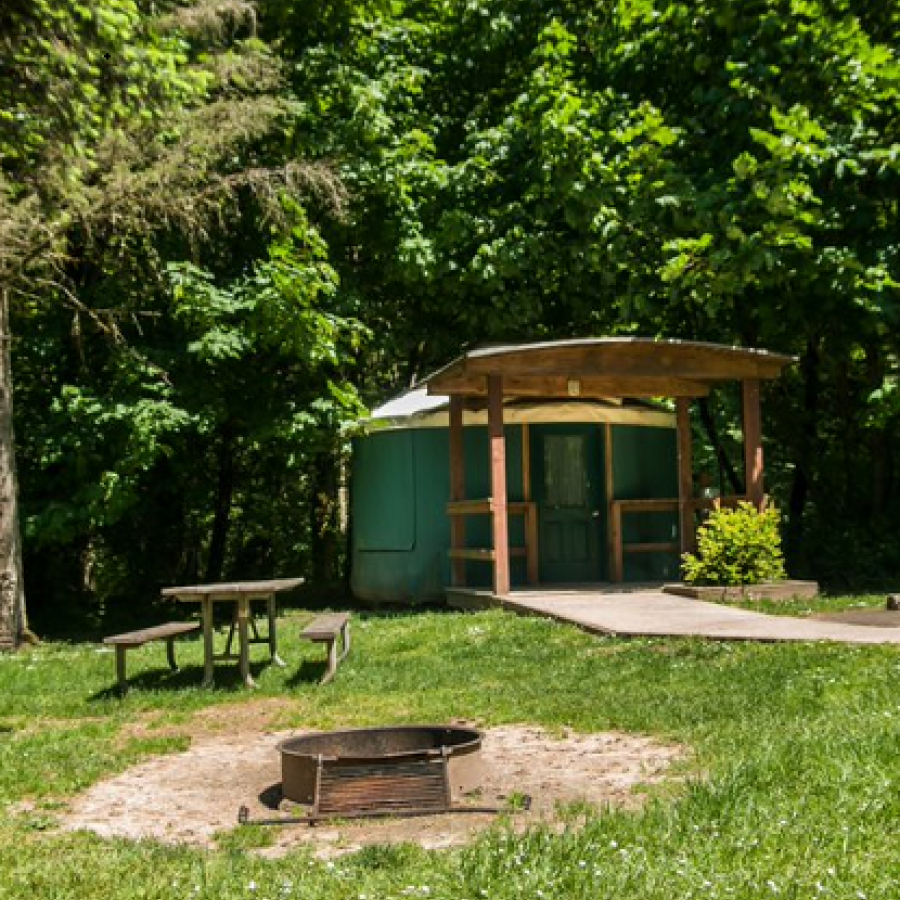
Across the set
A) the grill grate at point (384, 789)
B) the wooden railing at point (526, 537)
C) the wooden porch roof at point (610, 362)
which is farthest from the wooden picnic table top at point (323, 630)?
the wooden railing at point (526, 537)

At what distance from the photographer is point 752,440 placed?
44.5 ft

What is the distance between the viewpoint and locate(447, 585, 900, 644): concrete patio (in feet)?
28.5

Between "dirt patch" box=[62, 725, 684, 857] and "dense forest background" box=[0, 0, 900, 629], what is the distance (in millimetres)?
7153

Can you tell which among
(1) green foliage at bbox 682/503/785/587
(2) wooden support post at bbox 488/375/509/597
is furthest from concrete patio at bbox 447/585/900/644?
(1) green foliage at bbox 682/503/785/587

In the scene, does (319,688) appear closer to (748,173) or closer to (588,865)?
(588,865)

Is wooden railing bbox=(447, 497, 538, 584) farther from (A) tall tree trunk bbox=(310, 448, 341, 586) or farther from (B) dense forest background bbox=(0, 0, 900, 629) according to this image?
(A) tall tree trunk bbox=(310, 448, 341, 586)

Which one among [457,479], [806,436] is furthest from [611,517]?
[806,436]

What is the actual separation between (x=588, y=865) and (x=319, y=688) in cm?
494

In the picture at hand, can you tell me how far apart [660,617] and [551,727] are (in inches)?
142

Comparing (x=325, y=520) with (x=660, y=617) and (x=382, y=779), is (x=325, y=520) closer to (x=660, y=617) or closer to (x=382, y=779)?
(x=660, y=617)

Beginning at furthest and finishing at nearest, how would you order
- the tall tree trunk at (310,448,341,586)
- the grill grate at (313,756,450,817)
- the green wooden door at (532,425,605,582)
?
1. the tall tree trunk at (310,448,341,586)
2. the green wooden door at (532,425,605,582)
3. the grill grate at (313,756,450,817)

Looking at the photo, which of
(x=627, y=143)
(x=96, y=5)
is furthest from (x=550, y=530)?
(x=96, y=5)

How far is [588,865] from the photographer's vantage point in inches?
153

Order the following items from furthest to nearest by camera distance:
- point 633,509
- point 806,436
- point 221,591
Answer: point 806,436
point 633,509
point 221,591
